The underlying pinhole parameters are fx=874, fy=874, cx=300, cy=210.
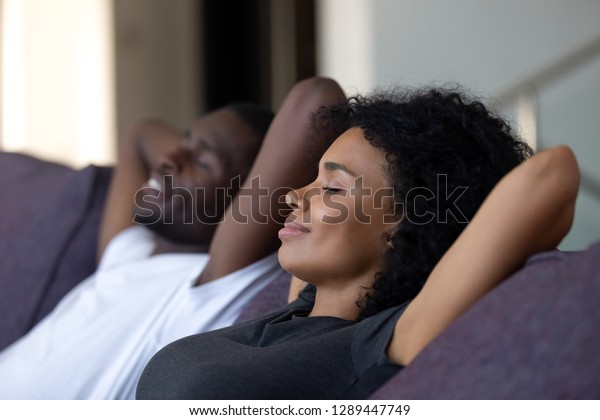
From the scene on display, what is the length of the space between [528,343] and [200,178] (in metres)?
0.89

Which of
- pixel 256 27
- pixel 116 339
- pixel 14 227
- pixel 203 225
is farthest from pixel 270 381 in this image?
pixel 256 27

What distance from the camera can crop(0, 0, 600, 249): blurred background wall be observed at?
2680 millimetres

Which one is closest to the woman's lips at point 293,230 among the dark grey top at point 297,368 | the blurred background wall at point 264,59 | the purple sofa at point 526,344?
the dark grey top at point 297,368

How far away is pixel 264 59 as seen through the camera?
13.8ft

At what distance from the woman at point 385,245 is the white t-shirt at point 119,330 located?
29cm

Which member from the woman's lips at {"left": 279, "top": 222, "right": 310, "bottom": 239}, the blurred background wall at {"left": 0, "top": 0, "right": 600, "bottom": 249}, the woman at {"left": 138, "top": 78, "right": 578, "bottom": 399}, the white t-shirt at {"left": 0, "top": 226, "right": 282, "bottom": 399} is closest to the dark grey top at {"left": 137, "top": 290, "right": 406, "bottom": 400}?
the woman at {"left": 138, "top": 78, "right": 578, "bottom": 399}

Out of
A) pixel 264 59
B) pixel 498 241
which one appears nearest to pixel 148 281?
pixel 498 241

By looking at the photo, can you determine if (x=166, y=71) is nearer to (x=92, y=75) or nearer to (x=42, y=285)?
(x=92, y=75)

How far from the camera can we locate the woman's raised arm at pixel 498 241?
0.77 m

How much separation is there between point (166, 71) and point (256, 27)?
19.4 inches

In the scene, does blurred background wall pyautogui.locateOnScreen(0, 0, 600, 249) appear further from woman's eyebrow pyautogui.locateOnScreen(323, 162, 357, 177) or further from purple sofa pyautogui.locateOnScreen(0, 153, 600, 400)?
purple sofa pyautogui.locateOnScreen(0, 153, 600, 400)

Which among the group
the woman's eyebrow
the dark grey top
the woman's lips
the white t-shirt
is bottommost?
the white t-shirt

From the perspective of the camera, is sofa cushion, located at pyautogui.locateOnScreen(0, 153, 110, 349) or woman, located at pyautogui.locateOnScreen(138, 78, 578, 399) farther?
sofa cushion, located at pyautogui.locateOnScreen(0, 153, 110, 349)

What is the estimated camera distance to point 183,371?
91 cm
